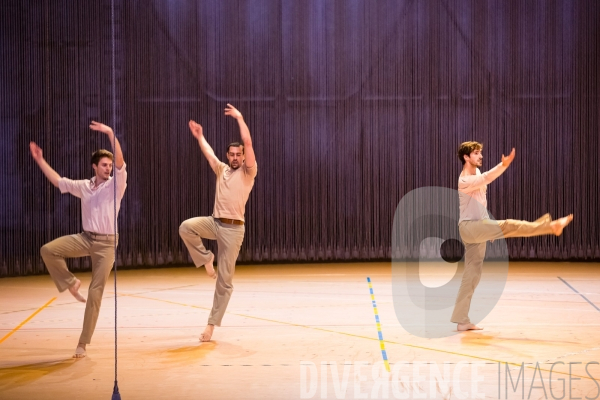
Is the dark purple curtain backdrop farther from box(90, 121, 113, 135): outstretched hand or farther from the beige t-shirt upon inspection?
box(90, 121, 113, 135): outstretched hand

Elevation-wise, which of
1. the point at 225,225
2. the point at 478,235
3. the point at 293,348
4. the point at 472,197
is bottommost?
the point at 293,348

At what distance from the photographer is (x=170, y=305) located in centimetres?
820

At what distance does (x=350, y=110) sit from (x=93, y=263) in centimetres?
704

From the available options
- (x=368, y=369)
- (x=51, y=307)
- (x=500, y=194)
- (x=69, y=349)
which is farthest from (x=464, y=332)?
(x=500, y=194)

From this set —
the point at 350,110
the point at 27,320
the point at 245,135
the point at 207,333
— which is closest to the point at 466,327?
the point at 207,333

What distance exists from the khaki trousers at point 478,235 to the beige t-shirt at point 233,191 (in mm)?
1748

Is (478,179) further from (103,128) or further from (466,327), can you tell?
(103,128)

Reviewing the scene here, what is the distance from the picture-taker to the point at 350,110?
39.9 feet

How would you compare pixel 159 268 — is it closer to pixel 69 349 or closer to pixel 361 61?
pixel 361 61

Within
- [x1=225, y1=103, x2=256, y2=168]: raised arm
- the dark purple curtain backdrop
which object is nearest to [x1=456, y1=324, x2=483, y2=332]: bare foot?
[x1=225, y1=103, x2=256, y2=168]: raised arm

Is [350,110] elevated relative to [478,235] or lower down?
elevated

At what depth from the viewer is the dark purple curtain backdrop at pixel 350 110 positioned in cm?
1188

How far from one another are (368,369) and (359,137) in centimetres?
736

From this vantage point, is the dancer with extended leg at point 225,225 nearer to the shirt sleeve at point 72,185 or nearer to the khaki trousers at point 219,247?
the khaki trousers at point 219,247
